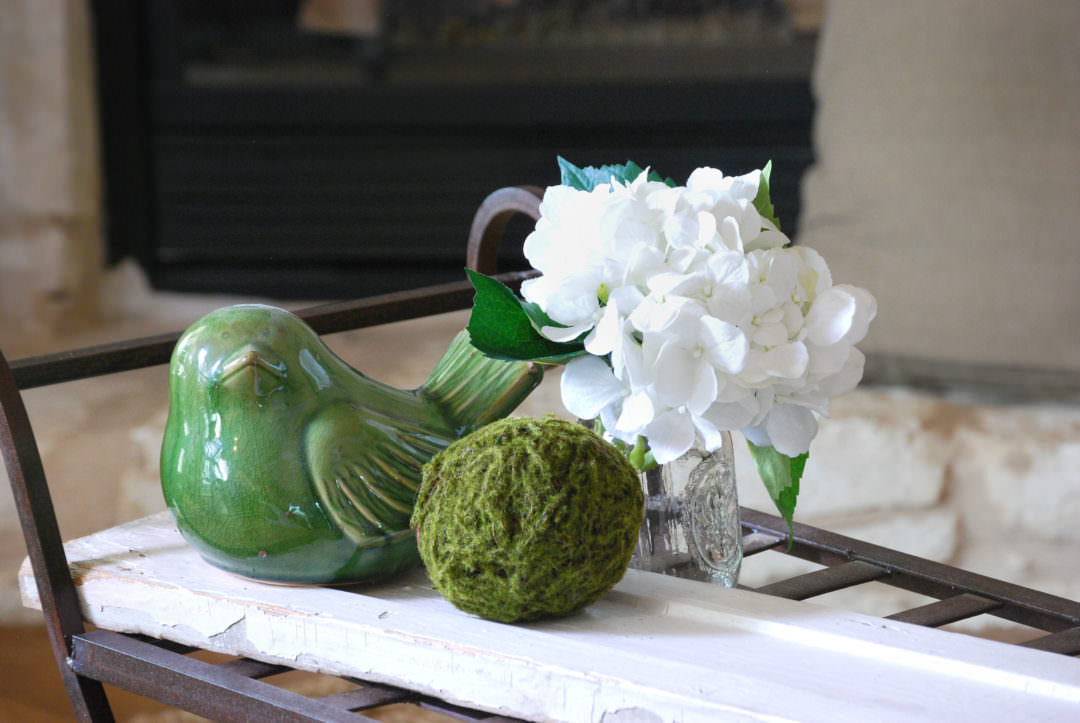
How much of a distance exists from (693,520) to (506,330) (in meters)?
0.14

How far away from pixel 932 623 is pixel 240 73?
143 cm

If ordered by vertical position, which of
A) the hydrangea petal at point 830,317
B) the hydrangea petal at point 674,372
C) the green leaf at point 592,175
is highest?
the green leaf at point 592,175

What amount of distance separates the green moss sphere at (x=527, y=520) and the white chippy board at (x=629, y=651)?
2cm

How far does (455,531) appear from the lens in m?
0.46

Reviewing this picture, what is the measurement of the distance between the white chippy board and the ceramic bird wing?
0.11 ft

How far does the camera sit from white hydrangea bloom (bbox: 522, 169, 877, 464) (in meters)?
0.47

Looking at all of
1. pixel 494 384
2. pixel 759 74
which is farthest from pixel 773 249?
pixel 759 74

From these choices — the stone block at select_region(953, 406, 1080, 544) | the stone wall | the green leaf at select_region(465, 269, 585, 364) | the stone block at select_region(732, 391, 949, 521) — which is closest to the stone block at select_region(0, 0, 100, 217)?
the stone wall

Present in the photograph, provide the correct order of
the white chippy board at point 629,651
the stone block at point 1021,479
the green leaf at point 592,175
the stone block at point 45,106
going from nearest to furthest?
the white chippy board at point 629,651
the green leaf at point 592,175
the stone block at point 1021,479
the stone block at point 45,106

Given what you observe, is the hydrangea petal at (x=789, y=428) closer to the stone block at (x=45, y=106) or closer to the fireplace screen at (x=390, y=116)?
the fireplace screen at (x=390, y=116)

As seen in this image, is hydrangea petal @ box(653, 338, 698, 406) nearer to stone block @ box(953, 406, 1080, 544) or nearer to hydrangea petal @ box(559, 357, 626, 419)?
hydrangea petal @ box(559, 357, 626, 419)

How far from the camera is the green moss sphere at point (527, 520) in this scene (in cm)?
46

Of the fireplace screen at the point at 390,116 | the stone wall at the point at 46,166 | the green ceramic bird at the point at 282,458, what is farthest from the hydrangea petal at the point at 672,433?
the stone wall at the point at 46,166

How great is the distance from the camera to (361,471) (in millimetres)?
516
